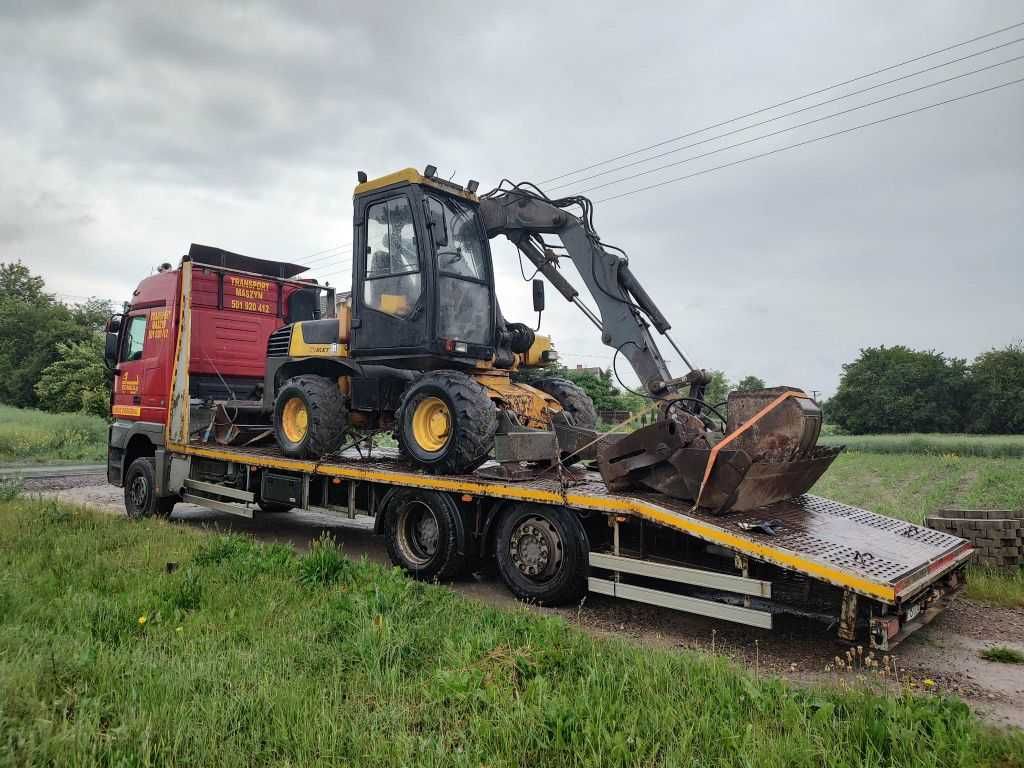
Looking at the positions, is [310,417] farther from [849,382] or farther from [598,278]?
[849,382]

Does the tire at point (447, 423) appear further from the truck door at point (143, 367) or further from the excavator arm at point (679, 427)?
the truck door at point (143, 367)

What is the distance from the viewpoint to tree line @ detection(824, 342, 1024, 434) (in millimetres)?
37656

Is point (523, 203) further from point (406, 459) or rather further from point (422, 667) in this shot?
point (422, 667)

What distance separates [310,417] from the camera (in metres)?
7.91

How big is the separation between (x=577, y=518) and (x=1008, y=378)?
4192 cm

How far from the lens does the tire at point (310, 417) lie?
26.0ft

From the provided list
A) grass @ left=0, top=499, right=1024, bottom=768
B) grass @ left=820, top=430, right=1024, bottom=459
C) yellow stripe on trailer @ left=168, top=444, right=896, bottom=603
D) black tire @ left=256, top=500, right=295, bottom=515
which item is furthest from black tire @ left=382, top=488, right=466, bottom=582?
grass @ left=820, top=430, right=1024, bottom=459

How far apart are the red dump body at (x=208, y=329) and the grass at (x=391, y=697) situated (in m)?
5.35

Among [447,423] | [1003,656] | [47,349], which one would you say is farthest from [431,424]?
[47,349]

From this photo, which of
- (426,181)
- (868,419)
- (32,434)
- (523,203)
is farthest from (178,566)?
(868,419)

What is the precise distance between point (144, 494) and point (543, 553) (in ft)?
24.2

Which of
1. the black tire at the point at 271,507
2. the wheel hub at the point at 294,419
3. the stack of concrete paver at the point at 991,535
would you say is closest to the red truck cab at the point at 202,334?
the black tire at the point at 271,507

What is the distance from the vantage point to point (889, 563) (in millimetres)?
4684

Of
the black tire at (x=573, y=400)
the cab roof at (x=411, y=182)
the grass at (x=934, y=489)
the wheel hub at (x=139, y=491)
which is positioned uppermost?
the cab roof at (x=411, y=182)
